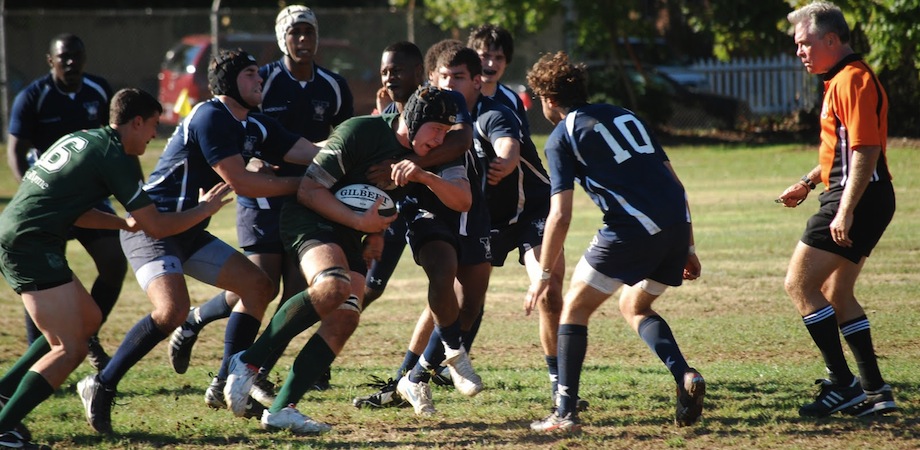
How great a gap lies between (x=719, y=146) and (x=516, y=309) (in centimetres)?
1352

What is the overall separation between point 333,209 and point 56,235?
1.34 metres

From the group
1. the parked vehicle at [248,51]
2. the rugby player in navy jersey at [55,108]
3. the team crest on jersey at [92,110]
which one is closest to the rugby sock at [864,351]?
the rugby player in navy jersey at [55,108]

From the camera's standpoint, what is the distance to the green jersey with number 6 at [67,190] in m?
4.97

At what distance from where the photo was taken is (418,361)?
5992 millimetres

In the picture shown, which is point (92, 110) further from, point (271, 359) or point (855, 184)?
point (855, 184)

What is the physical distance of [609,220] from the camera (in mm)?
5184

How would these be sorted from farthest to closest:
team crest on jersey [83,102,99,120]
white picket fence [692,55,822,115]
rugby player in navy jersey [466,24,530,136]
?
white picket fence [692,55,822,115]
team crest on jersey [83,102,99,120]
rugby player in navy jersey [466,24,530,136]

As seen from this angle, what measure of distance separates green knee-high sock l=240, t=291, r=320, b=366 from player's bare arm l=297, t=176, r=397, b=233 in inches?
16.2

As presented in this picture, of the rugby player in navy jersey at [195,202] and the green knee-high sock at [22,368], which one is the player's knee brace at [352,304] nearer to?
the rugby player in navy jersey at [195,202]

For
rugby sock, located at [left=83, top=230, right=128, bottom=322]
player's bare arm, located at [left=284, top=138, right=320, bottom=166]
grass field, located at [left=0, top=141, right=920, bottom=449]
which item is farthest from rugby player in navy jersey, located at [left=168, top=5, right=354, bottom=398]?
rugby sock, located at [left=83, top=230, right=128, bottom=322]

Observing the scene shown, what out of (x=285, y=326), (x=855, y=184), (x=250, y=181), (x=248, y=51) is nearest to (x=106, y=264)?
(x=250, y=181)

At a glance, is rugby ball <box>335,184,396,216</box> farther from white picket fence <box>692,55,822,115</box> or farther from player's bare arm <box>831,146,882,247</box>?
white picket fence <box>692,55,822,115</box>

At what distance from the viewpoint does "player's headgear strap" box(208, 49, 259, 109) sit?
5.82 m

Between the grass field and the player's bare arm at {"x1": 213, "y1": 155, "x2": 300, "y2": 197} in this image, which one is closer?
the grass field
